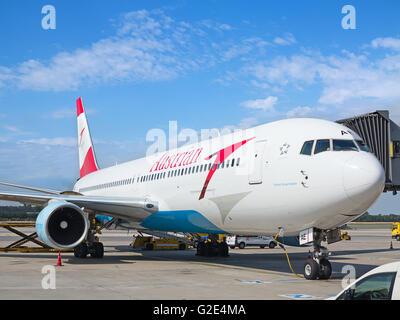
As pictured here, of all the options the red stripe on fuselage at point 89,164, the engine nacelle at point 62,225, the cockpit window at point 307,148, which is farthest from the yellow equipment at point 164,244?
the cockpit window at point 307,148

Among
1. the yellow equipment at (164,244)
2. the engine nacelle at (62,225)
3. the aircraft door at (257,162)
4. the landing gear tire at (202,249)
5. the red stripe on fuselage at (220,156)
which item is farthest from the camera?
the yellow equipment at (164,244)

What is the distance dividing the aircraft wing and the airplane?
40mm

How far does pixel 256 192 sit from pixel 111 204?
7.56 meters

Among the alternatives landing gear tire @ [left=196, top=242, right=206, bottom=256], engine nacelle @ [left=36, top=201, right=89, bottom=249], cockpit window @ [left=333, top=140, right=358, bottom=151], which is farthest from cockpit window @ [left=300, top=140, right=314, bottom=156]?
landing gear tire @ [left=196, top=242, right=206, bottom=256]

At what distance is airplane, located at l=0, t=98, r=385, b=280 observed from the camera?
35.6ft

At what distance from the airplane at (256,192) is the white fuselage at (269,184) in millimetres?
26

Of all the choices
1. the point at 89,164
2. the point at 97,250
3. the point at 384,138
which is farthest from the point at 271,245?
the point at 384,138

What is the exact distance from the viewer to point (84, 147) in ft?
105

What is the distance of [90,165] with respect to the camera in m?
31.5

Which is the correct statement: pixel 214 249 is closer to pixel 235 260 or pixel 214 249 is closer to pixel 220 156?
pixel 235 260

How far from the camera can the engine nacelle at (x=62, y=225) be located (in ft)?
51.1

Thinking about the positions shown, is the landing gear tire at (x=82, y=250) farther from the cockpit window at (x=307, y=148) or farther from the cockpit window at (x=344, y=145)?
the cockpit window at (x=344, y=145)

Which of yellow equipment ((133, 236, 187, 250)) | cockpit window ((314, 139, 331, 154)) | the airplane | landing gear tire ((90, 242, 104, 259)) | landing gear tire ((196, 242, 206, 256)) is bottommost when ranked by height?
yellow equipment ((133, 236, 187, 250))

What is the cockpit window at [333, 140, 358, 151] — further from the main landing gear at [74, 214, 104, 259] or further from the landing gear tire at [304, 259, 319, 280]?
the main landing gear at [74, 214, 104, 259]
